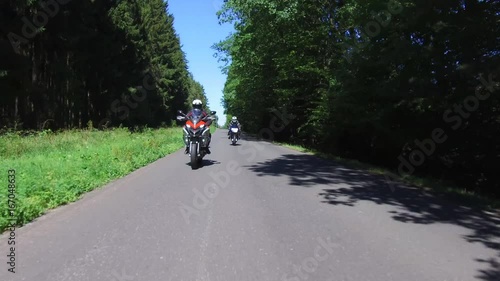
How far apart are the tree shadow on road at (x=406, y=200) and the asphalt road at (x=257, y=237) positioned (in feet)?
0.08

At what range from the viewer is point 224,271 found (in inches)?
171

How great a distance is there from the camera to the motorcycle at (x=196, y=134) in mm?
12805

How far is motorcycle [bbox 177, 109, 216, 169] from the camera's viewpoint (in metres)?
12.8

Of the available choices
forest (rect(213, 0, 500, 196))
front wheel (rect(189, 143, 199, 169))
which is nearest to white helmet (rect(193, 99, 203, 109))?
front wheel (rect(189, 143, 199, 169))

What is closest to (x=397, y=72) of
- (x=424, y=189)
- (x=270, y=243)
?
(x=424, y=189)

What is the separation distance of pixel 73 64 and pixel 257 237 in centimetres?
3425

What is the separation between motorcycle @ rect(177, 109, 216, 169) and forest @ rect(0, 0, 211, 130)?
1135 centimetres

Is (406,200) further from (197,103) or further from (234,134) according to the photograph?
(234,134)

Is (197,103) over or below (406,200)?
over

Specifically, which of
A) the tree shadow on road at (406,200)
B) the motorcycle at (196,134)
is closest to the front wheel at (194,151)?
the motorcycle at (196,134)

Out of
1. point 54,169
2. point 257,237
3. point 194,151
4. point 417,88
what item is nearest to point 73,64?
point 194,151

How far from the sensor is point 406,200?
8406mm

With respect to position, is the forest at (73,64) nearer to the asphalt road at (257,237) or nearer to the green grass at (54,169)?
the green grass at (54,169)

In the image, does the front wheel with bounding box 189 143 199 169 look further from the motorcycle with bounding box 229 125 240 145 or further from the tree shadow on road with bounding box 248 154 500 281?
the motorcycle with bounding box 229 125 240 145
